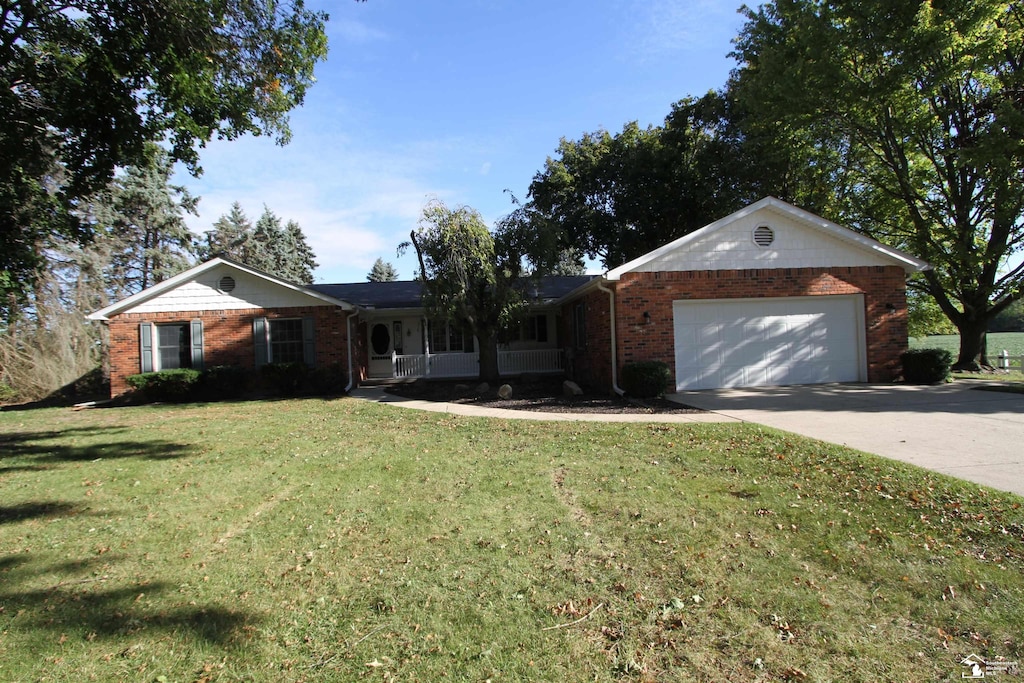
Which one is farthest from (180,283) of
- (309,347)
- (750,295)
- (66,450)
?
(750,295)

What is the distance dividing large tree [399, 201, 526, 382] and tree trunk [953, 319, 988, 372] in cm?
1514

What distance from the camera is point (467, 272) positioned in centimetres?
1409

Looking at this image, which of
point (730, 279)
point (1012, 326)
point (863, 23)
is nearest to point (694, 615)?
point (730, 279)

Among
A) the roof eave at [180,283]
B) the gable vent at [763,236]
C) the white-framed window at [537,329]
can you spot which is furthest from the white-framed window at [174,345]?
the gable vent at [763,236]

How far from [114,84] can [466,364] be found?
1273 cm

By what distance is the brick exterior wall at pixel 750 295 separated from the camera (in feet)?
43.1

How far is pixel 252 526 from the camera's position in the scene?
4.80 meters

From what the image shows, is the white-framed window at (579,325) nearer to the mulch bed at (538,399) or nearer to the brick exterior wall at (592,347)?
the brick exterior wall at (592,347)

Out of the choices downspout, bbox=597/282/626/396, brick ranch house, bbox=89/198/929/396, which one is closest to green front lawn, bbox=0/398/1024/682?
downspout, bbox=597/282/626/396

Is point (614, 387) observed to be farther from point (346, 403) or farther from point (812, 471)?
point (812, 471)

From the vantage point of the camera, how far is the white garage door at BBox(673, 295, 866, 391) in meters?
13.4

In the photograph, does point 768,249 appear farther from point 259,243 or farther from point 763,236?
point 259,243

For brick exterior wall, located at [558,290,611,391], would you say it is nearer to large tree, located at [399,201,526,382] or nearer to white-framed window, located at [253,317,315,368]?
large tree, located at [399,201,526,382]

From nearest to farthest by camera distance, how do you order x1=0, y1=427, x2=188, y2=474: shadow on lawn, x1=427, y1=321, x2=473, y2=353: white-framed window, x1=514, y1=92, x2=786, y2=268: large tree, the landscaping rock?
x1=0, y1=427, x2=188, y2=474: shadow on lawn < the landscaping rock < x1=427, y1=321, x2=473, y2=353: white-framed window < x1=514, y1=92, x2=786, y2=268: large tree
